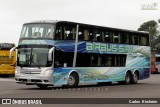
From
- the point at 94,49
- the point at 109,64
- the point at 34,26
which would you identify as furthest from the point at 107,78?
the point at 34,26

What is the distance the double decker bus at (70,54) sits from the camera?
78.8 ft

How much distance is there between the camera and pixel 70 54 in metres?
25.2

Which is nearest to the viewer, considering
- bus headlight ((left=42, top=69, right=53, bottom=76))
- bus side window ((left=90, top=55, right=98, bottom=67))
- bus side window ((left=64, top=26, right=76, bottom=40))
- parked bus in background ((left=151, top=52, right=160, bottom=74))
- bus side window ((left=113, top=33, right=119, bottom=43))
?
bus headlight ((left=42, top=69, right=53, bottom=76))

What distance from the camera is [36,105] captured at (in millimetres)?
15031

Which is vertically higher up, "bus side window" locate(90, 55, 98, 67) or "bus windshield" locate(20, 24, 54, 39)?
"bus windshield" locate(20, 24, 54, 39)

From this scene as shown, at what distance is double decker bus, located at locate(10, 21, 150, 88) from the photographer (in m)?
24.0

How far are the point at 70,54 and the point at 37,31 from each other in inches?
85.3

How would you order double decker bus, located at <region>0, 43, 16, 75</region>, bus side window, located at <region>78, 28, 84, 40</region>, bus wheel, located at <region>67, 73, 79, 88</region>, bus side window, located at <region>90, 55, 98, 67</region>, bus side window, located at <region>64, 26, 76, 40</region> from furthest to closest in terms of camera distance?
1. double decker bus, located at <region>0, 43, 16, 75</region>
2. bus side window, located at <region>90, 55, 98, 67</region>
3. bus side window, located at <region>78, 28, 84, 40</region>
4. bus wheel, located at <region>67, 73, 79, 88</region>
5. bus side window, located at <region>64, 26, 76, 40</region>

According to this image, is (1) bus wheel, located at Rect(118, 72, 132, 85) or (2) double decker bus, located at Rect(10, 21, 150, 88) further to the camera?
(1) bus wheel, located at Rect(118, 72, 132, 85)

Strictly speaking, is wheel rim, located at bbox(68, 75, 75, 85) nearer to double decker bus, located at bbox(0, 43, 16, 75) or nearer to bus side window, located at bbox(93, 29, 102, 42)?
bus side window, located at bbox(93, 29, 102, 42)

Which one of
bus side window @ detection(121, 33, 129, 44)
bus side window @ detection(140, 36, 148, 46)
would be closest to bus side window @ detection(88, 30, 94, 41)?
bus side window @ detection(121, 33, 129, 44)

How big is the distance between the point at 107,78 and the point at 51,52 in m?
6.75

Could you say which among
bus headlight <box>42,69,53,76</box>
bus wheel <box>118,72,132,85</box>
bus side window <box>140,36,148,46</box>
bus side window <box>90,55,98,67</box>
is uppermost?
bus side window <box>140,36,148,46</box>

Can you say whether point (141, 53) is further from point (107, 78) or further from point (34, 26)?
point (34, 26)
